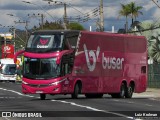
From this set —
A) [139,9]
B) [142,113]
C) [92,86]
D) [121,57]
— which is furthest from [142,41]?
[139,9]

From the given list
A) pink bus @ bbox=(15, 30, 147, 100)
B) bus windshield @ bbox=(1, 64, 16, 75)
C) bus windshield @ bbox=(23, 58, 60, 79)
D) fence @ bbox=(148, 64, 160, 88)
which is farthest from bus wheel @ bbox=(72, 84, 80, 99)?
bus windshield @ bbox=(1, 64, 16, 75)

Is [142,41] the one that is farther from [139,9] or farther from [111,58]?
[139,9]

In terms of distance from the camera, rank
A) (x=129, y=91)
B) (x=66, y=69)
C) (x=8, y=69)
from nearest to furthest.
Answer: (x=66, y=69) < (x=129, y=91) < (x=8, y=69)

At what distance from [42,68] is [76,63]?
1944mm

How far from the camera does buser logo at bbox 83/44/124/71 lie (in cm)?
3691

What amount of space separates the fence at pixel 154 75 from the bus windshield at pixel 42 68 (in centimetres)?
2651

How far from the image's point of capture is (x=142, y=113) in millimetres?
24500

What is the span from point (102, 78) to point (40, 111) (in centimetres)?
1400

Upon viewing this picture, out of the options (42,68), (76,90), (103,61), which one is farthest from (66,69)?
(103,61)

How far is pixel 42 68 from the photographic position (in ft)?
116

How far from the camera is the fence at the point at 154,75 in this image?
61031 millimetres

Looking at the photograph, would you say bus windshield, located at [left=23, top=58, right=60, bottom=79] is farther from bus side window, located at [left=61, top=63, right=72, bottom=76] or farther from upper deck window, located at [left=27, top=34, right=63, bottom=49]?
upper deck window, located at [left=27, top=34, right=63, bottom=49]

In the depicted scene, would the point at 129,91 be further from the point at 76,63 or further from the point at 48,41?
the point at 48,41

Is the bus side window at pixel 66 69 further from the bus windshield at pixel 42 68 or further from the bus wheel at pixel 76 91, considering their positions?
the bus wheel at pixel 76 91
